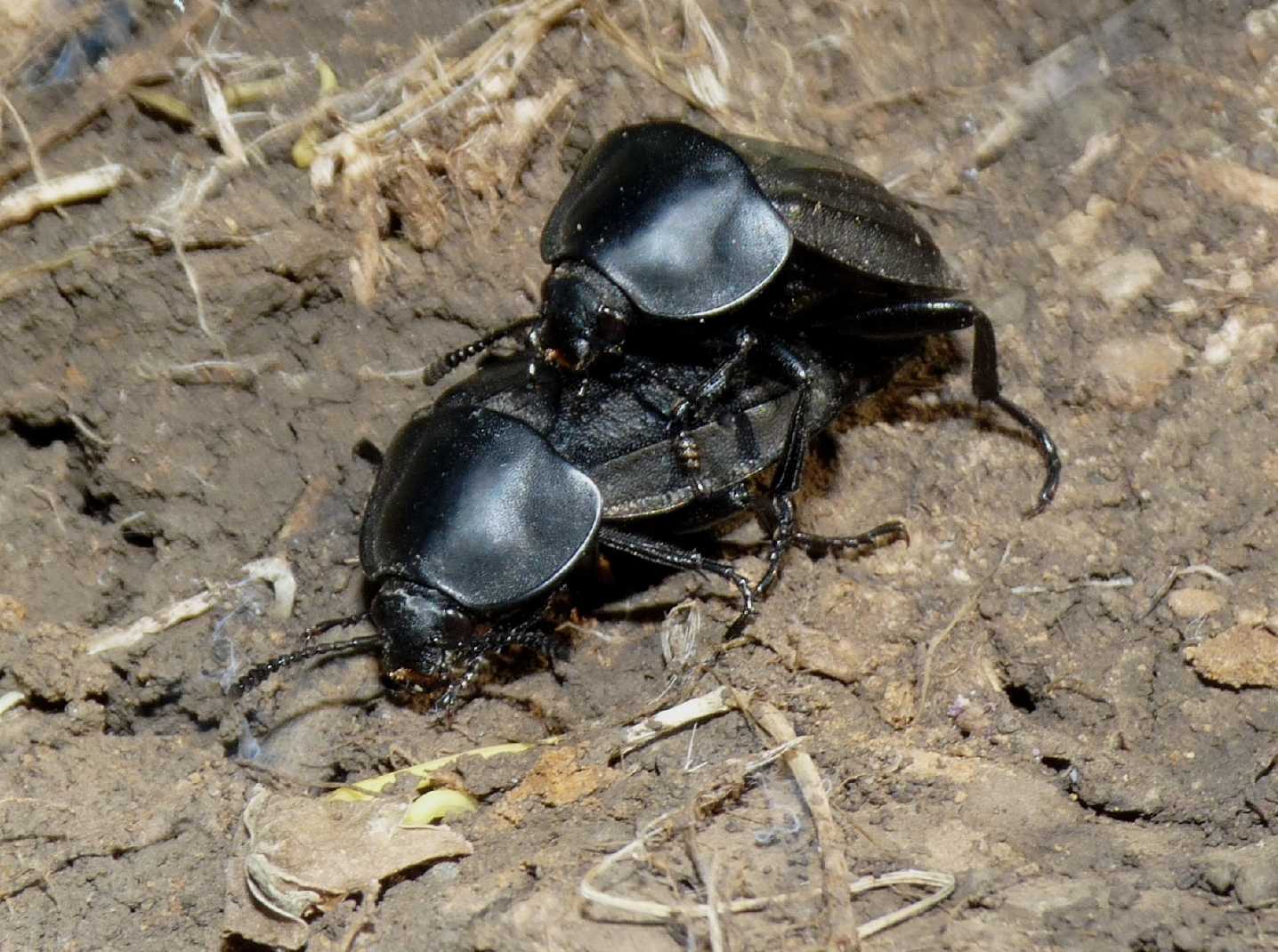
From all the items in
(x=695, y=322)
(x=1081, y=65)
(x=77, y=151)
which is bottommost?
(x=695, y=322)

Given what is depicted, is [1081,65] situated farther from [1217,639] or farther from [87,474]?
[87,474]

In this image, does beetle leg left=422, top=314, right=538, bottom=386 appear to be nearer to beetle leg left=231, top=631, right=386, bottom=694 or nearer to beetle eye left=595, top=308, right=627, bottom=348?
beetle eye left=595, top=308, right=627, bottom=348

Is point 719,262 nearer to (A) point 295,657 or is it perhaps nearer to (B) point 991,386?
(B) point 991,386

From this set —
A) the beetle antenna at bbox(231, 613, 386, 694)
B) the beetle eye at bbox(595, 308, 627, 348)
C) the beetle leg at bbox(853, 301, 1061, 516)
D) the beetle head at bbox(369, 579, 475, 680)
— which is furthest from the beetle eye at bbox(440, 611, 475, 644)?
the beetle leg at bbox(853, 301, 1061, 516)

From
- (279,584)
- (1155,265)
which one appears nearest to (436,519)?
(279,584)

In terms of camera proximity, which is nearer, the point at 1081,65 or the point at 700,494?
the point at 700,494

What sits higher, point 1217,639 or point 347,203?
point 347,203

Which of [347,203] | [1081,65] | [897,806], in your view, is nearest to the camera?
[897,806]

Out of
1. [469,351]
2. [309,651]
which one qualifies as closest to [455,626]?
[309,651]
